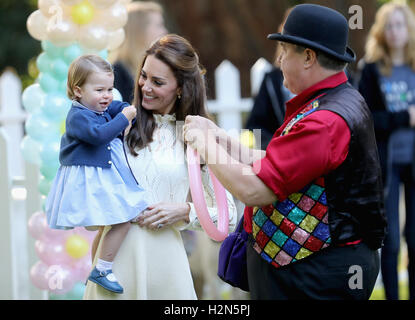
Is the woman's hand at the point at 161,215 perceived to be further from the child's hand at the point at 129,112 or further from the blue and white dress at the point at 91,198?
the child's hand at the point at 129,112

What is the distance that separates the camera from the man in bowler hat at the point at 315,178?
8.52 ft

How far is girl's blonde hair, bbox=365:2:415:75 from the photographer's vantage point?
17.4 feet

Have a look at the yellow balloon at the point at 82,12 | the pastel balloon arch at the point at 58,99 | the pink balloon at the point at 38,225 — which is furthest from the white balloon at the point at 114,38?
the pink balloon at the point at 38,225

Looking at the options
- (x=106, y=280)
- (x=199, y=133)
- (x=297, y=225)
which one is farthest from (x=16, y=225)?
(x=297, y=225)

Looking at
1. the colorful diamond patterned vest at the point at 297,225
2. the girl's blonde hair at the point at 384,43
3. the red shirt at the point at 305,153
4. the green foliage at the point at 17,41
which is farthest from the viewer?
the green foliage at the point at 17,41

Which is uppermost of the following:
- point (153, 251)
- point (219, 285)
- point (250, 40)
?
point (250, 40)

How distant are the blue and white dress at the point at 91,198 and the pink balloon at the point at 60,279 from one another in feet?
4.57

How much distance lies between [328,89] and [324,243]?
1.90ft

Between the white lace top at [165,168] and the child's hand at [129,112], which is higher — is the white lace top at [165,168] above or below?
below

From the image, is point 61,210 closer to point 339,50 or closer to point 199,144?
point 199,144

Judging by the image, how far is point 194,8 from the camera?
9.45m

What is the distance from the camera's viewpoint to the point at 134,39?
5.14 meters
